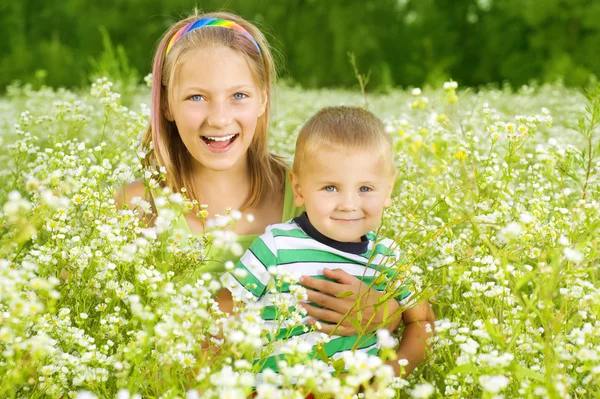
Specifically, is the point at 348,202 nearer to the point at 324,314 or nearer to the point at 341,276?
the point at 341,276

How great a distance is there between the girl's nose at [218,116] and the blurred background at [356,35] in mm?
17344

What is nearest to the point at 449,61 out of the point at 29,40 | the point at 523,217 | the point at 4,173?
the point at 29,40

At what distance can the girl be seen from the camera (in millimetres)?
3051

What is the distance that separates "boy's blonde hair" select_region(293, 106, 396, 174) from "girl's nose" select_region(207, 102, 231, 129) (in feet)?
1.36

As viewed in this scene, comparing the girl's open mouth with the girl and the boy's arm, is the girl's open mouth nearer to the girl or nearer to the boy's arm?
the girl

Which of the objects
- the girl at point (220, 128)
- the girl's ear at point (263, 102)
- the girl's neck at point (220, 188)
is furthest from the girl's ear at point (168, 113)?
the girl's ear at point (263, 102)

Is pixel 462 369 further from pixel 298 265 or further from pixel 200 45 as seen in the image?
pixel 200 45

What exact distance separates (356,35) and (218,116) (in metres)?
19.8

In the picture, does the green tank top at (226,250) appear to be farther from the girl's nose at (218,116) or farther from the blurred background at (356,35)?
the blurred background at (356,35)

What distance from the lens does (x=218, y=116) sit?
9.87 feet

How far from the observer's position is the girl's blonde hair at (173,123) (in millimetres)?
3164

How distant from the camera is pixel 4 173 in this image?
14.0 feet

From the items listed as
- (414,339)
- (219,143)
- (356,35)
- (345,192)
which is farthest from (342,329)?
(356,35)

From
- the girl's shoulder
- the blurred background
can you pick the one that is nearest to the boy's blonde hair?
the girl's shoulder
